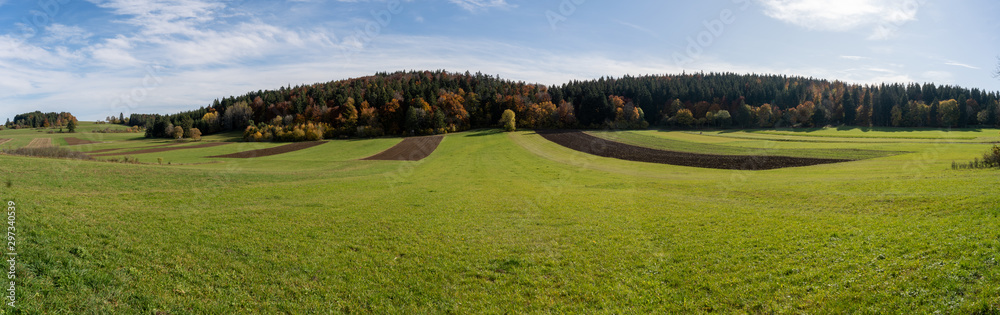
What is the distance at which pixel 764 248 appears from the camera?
13.0 metres

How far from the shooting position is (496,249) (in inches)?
557

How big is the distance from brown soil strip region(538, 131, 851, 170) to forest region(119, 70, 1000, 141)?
119 feet

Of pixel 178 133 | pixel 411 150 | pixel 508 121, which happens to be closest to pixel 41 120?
pixel 178 133

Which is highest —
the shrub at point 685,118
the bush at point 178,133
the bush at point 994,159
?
the shrub at point 685,118

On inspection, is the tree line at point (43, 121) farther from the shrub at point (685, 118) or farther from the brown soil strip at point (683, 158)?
the shrub at point (685, 118)

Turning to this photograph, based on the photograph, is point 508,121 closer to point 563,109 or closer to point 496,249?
point 563,109

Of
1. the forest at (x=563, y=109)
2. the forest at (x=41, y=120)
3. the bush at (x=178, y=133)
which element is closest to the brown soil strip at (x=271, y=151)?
the forest at (x=563, y=109)

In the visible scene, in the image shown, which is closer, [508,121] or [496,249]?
[496,249]

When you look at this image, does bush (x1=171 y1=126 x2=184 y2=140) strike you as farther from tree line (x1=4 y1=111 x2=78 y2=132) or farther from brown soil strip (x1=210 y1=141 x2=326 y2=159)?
brown soil strip (x1=210 y1=141 x2=326 y2=159)

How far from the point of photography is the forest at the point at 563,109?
100188 mm

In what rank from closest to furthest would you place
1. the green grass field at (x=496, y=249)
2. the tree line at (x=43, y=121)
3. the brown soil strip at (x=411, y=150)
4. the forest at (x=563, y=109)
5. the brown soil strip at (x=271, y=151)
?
the green grass field at (x=496, y=249), the brown soil strip at (x=411, y=150), the brown soil strip at (x=271, y=151), the forest at (x=563, y=109), the tree line at (x=43, y=121)

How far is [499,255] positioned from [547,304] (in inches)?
153

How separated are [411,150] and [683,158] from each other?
1856 inches

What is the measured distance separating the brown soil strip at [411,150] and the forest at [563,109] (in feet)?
42.7
